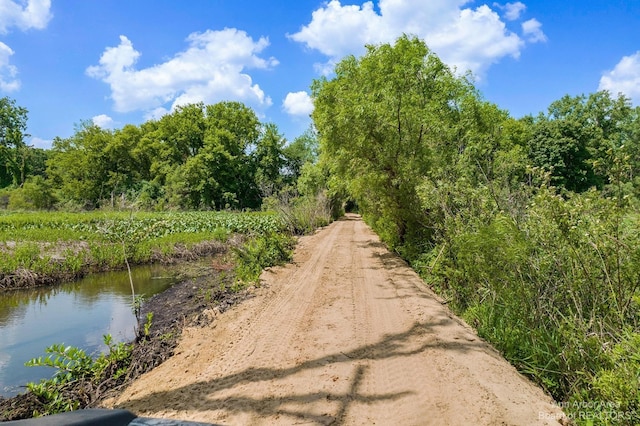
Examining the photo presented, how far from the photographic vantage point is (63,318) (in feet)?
31.3

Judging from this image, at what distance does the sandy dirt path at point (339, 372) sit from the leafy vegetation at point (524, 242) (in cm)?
54

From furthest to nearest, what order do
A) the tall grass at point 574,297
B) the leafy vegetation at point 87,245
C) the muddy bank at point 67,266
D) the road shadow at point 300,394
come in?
the muddy bank at point 67,266
the leafy vegetation at point 87,245
the road shadow at point 300,394
the tall grass at point 574,297

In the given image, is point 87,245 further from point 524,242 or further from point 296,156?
point 296,156

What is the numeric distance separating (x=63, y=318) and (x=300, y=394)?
8537mm

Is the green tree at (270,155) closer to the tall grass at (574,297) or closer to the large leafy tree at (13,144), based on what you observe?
the large leafy tree at (13,144)

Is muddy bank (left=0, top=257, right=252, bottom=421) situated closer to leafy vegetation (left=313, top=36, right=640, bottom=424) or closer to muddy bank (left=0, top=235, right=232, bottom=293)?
muddy bank (left=0, top=235, right=232, bottom=293)

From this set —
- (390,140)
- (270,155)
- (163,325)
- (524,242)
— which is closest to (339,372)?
(524,242)

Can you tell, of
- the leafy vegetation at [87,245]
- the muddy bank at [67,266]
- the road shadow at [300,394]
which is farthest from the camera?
the muddy bank at [67,266]

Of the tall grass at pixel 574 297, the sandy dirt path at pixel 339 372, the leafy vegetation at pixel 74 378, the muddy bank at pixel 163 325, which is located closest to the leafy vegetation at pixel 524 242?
the tall grass at pixel 574 297

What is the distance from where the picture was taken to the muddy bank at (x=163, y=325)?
187 inches

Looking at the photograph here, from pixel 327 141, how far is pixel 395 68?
3.41 meters

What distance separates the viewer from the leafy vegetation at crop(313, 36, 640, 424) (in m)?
3.67

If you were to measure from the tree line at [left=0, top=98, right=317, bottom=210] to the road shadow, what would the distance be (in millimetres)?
39358

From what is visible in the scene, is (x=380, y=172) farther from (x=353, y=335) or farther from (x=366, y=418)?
(x=366, y=418)
